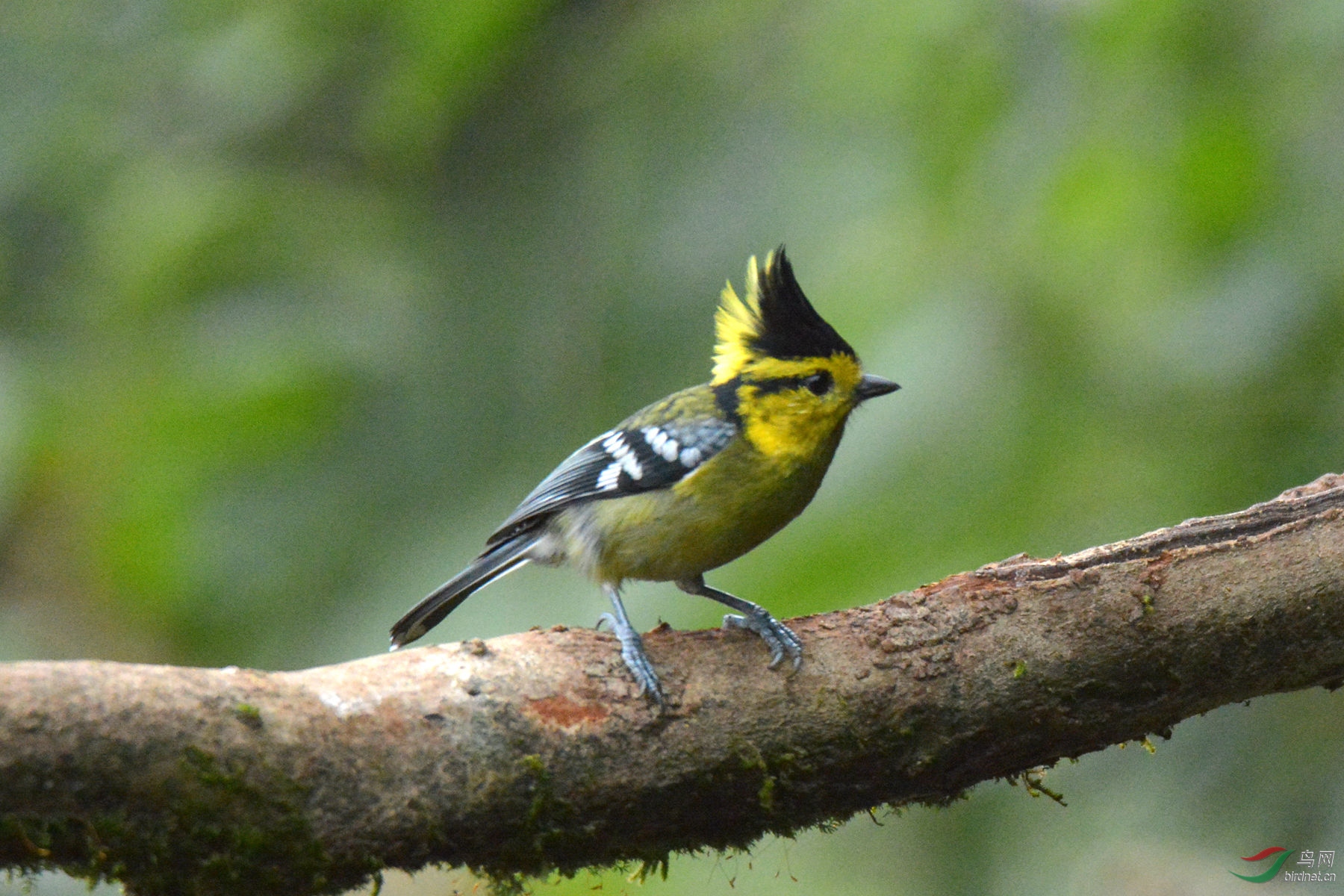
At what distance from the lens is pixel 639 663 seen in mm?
2703

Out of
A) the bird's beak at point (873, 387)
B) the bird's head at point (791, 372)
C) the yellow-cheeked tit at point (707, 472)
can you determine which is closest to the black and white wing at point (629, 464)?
the yellow-cheeked tit at point (707, 472)

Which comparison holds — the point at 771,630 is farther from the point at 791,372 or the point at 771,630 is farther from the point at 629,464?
the point at 791,372

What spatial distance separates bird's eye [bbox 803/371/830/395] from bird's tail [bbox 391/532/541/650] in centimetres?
96

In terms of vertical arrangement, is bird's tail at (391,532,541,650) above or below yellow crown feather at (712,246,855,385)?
below

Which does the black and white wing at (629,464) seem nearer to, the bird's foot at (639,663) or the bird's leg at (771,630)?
the bird's leg at (771,630)

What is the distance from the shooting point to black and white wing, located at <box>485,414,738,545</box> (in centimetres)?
353

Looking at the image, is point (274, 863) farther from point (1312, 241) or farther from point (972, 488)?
point (1312, 241)

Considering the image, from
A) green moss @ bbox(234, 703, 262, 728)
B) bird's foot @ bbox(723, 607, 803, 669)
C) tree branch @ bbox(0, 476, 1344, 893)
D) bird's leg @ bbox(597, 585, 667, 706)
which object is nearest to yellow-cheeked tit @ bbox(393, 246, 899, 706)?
bird's foot @ bbox(723, 607, 803, 669)

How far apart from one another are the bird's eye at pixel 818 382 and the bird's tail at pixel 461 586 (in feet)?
3.15

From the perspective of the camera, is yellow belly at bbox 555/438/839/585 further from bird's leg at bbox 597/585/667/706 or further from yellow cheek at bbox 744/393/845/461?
bird's leg at bbox 597/585/667/706

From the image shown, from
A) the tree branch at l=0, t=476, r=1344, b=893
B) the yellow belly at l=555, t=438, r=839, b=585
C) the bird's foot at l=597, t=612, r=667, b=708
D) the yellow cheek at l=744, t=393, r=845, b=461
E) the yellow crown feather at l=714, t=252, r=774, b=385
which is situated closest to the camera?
the tree branch at l=0, t=476, r=1344, b=893

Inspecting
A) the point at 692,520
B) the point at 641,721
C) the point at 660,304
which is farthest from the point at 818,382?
the point at 641,721

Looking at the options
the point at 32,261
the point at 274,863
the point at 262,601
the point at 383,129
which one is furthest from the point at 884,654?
the point at 32,261

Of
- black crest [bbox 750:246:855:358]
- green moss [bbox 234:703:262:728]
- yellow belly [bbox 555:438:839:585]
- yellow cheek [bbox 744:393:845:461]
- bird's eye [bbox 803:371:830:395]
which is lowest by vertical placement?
green moss [bbox 234:703:262:728]
